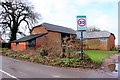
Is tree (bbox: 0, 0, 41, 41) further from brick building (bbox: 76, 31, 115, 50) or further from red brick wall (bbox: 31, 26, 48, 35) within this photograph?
brick building (bbox: 76, 31, 115, 50)

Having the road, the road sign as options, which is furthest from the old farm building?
the road

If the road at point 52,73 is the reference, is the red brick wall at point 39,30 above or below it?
above

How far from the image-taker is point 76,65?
312 inches

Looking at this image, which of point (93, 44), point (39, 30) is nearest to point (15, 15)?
point (39, 30)

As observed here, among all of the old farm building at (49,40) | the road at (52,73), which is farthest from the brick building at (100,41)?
the road at (52,73)

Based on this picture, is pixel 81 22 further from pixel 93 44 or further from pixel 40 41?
pixel 93 44

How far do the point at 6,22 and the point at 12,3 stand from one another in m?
5.89

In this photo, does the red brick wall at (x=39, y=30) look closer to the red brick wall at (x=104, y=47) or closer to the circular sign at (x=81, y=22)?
the red brick wall at (x=104, y=47)

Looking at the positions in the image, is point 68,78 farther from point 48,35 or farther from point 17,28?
point 17,28

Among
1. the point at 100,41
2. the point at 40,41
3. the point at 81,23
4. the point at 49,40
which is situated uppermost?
the point at 81,23

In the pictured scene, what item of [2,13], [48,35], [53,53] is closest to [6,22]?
[2,13]

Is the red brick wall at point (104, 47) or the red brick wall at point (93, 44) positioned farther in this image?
the red brick wall at point (93, 44)

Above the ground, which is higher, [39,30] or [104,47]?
[39,30]

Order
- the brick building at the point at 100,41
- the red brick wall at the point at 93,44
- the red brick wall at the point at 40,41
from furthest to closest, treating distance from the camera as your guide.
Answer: the red brick wall at the point at 93,44 → the brick building at the point at 100,41 → the red brick wall at the point at 40,41
